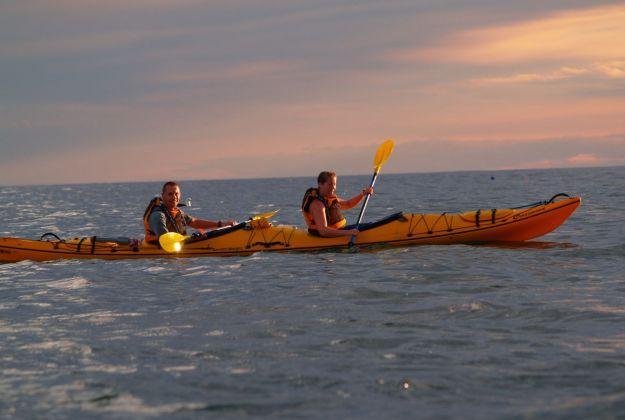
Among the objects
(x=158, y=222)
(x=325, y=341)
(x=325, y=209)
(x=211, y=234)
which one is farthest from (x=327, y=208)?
(x=325, y=341)

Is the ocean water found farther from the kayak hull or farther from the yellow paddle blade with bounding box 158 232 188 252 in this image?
the kayak hull

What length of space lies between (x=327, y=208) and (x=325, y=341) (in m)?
6.03

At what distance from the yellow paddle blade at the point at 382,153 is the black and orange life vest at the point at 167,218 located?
4.00 meters

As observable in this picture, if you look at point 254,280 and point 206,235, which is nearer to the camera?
point 254,280

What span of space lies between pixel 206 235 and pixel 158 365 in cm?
665

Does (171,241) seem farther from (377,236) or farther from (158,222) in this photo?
(377,236)

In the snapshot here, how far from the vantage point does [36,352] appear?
590 cm

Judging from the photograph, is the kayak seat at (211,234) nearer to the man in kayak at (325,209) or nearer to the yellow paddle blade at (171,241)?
the yellow paddle blade at (171,241)

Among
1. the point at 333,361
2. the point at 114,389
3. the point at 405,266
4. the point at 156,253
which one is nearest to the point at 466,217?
the point at 405,266

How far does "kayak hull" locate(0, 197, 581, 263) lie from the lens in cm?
1184

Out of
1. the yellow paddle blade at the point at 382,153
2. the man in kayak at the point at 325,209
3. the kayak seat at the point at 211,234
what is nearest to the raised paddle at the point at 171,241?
the kayak seat at the point at 211,234

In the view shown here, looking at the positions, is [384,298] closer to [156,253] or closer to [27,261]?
[156,253]

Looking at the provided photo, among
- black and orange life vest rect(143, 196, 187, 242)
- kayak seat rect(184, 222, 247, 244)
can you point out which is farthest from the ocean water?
kayak seat rect(184, 222, 247, 244)

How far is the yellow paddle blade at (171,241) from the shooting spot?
37.0ft
